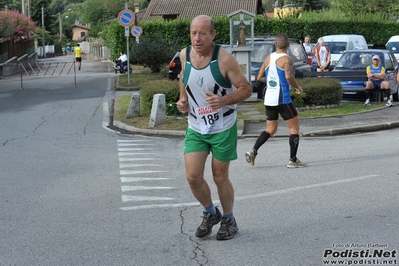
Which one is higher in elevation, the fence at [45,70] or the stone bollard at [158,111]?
the stone bollard at [158,111]

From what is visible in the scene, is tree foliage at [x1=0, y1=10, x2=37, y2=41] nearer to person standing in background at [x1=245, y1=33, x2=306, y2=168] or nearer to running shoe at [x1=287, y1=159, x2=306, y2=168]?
person standing in background at [x1=245, y1=33, x2=306, y2=168]

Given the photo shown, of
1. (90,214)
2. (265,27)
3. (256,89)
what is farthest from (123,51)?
(90,214)

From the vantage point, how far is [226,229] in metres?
6.27

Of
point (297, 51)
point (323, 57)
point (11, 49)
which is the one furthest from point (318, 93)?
point (11, 49)

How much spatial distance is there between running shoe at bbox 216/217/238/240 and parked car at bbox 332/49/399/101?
1352 centimetres

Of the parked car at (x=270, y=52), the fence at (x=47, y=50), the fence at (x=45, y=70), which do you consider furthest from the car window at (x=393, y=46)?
the fence at (x=47, y=50)

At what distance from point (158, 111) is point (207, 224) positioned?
345 inches

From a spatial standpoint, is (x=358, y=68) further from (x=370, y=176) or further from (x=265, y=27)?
(x=265, y=27)

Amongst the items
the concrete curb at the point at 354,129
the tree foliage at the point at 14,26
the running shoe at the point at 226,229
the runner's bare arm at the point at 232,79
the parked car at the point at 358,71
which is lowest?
A: the concrete curb at the point at 354,129

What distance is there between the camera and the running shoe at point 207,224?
6.29m

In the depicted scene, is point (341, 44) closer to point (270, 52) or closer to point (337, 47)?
point (337, 47)

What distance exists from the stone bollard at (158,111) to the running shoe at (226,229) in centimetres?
862

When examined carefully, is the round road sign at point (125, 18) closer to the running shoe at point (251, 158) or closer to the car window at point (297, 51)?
the car window at point (297, 51)

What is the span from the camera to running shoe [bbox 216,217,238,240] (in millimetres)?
6234
